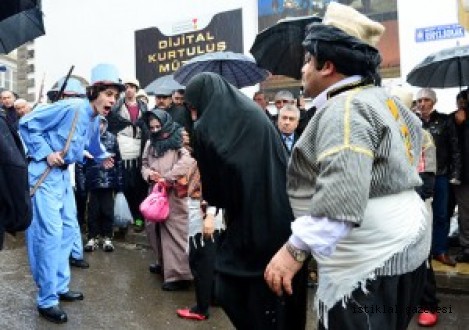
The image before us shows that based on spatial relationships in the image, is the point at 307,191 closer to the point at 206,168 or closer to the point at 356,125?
the point at 356,125

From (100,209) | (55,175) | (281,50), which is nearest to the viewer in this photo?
(55,175)

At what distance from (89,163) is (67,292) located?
224 cm

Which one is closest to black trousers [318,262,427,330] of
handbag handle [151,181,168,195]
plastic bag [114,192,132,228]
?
handbag handle [151,181,168,195]

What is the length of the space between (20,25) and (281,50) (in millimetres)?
3029

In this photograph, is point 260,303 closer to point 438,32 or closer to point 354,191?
point 354,191

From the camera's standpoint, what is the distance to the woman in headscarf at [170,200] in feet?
17.5

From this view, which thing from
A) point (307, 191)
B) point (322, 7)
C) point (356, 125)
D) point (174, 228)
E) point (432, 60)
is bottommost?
point (174, 228)

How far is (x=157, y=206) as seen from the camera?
5215mm

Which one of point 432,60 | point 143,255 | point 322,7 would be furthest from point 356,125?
point 322,7

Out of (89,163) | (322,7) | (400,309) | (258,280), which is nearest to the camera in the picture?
(400,309)

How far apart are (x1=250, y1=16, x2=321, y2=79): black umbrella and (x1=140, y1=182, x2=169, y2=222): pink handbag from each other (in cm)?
192

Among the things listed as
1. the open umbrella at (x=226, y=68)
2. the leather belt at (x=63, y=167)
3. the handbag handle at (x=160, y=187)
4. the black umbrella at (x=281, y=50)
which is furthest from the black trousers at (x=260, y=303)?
A: the open umbrella at (x=226, y=68)

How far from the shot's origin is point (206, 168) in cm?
251

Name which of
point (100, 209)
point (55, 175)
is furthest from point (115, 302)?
point (100, 209)
